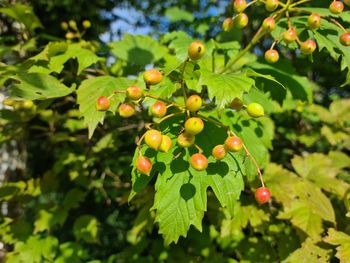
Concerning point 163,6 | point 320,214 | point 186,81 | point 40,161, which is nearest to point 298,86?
point 320,214

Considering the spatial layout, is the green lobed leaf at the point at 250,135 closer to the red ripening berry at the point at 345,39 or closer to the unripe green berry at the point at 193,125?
the unripe green berry at the point at 193,125

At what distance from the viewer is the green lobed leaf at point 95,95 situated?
5.91 ft

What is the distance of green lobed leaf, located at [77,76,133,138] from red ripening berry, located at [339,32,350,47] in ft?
3.46

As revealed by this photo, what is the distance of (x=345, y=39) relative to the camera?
176cm

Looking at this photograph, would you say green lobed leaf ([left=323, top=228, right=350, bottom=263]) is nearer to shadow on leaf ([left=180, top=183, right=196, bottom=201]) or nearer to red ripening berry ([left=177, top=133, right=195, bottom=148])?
shadow on leaf ([left=180, top=183, right=196, bottom=201])

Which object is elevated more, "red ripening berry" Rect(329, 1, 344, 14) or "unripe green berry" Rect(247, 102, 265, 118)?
"red ripening berry" Rect(329, 1, 344, 14)

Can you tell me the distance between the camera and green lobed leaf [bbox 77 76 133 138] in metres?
1.80

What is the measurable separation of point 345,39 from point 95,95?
1.21m

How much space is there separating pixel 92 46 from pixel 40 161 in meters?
4.28

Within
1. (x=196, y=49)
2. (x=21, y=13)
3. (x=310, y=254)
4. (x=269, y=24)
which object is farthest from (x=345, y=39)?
(x=21, y=13)

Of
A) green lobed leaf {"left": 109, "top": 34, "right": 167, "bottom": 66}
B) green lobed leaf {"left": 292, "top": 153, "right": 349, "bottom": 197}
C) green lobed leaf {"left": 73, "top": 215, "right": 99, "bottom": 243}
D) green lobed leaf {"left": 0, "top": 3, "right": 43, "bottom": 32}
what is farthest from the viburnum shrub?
green lobed leaf {"left": 73, "top": 215, "right": 99, "bottom": 243}

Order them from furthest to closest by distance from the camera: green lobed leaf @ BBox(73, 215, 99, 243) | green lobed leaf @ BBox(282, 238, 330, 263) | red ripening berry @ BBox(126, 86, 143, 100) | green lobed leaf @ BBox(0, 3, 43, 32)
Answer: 1. green lobed leaf @ BBox(73, 215, 99, 243)
2. green lobed leaf @ BBox(0, 3, 43, 32)
3. green lobed leaf @ BBox(282, 238, 330, 263)
4. red ripening berry @ BBox(126, 86, 143, 100)

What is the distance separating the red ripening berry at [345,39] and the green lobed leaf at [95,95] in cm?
106

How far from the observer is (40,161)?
650cm
